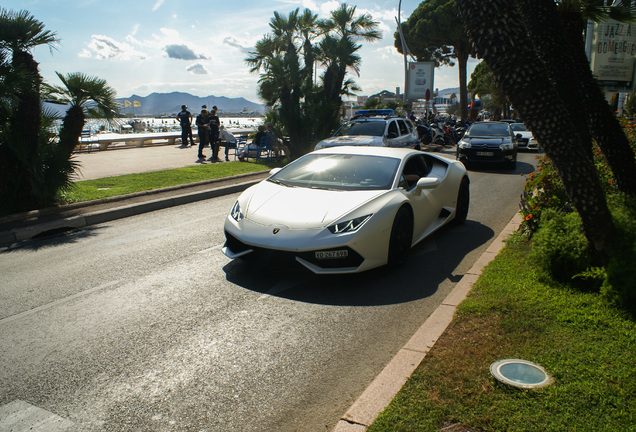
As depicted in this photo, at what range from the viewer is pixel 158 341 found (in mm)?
4168

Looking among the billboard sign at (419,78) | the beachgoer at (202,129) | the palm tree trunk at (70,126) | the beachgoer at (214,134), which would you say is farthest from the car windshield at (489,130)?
the billboard sign at (419,78)

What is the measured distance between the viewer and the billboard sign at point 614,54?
17.2m

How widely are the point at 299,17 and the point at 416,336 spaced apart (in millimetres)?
23760

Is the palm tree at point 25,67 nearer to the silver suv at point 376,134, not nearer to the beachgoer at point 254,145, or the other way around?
the silver suv at point 376,134

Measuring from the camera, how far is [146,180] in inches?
516

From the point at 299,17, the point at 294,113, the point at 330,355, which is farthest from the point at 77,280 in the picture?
the point at 299,17

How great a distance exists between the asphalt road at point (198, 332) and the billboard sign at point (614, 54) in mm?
13440

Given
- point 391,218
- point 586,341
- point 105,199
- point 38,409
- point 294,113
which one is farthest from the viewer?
point 294,113

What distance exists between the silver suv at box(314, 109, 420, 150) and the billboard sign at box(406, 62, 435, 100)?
25.9 m

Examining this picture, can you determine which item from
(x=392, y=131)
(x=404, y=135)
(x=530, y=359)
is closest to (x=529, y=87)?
(x=530, y=359)

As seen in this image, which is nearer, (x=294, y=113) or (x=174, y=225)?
(x=174, y=225)

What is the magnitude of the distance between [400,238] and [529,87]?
2.20 m

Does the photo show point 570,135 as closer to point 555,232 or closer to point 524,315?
point 555,232

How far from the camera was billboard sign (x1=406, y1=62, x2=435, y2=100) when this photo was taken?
41.0m
